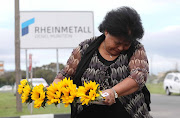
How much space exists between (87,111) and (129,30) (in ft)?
2.45

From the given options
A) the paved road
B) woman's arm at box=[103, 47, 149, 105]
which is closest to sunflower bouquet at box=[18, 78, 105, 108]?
woman's arm at box=[103, 47, 149, 105]

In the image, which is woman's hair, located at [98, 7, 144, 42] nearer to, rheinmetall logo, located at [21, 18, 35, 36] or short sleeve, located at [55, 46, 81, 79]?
short sleeve, located at [55, 46, 81, 79]


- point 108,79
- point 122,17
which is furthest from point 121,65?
point 122,17

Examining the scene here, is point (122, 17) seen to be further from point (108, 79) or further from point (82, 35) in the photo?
point (82, 35)

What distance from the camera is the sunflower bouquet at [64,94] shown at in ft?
8.11

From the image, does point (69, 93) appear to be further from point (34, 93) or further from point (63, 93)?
point (34, 93)

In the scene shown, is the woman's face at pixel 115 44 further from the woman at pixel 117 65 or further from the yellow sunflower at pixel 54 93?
the yellow sunflower at pixel 54 93

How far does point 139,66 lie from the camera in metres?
2.93

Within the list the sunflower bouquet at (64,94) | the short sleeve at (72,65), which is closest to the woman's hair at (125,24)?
the short sleeve at (72,65)

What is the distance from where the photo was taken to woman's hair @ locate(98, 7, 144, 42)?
2.83m

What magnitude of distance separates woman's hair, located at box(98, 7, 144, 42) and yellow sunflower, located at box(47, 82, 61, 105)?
60 cm

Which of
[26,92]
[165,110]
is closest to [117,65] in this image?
[26,92]

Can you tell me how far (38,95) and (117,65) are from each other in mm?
670

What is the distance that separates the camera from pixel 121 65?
3.02 meters
